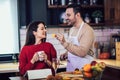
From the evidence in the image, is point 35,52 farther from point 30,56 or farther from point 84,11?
point 84,11

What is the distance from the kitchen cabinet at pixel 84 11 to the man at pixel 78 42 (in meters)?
1.20

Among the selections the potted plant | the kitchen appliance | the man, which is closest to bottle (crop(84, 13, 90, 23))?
the potted plant

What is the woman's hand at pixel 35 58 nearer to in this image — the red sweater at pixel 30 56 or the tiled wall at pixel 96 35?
the red sweater at pixel 30 56

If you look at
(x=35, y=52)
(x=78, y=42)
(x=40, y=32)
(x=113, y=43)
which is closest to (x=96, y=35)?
(x=113, y=43)

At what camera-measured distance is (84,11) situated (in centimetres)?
495

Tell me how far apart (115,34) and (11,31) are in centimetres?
181

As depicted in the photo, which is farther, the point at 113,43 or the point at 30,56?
the point at 113,43

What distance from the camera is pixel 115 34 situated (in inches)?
200

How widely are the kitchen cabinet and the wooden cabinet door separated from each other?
0.31ft

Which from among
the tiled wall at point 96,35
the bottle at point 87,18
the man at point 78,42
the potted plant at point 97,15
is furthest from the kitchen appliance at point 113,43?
the man at point 78,42

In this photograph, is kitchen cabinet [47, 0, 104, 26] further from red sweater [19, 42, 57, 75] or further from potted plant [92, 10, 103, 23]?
red sweater [19, 42, 57, 75]

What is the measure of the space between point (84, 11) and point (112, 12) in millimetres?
473

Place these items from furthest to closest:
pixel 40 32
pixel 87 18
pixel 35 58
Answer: pixel 87 18, pixel 40 32, pixel 35 58

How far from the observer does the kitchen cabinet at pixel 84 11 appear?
15.1ft
